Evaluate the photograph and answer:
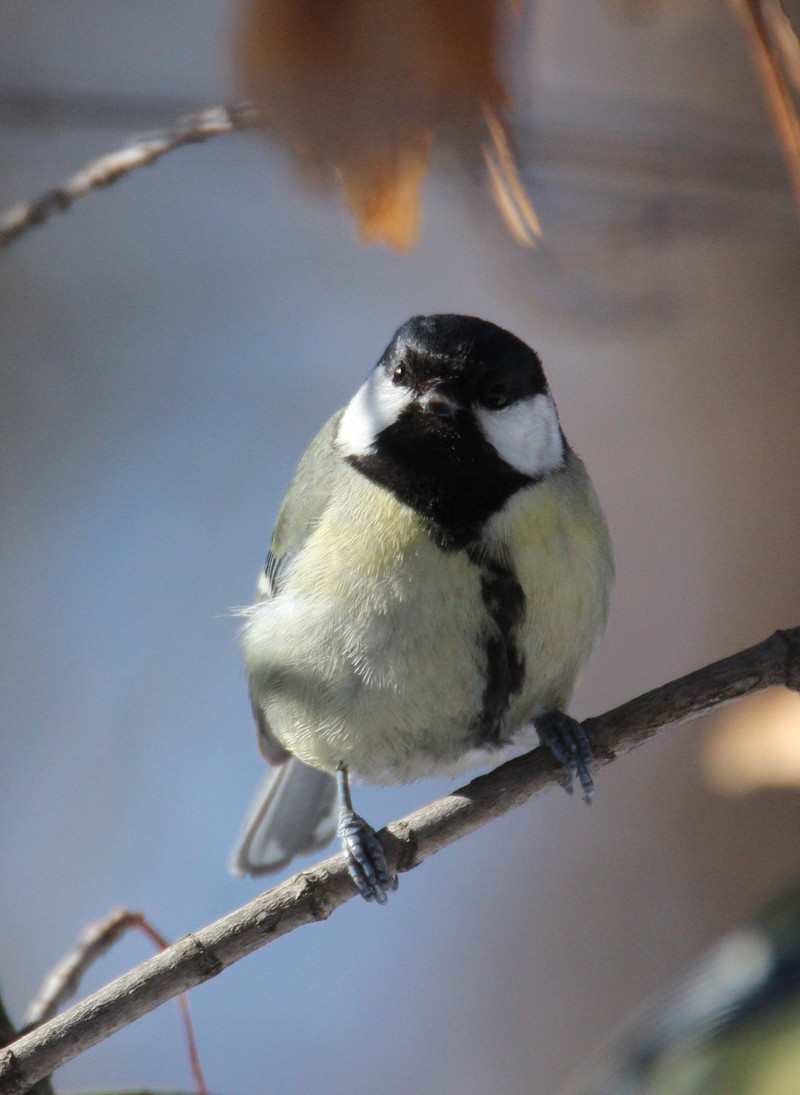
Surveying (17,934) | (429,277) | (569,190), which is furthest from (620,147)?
(17,934)

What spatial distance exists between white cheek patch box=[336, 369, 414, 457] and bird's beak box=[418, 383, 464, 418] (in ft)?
0.14

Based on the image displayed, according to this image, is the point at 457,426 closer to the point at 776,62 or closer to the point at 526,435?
the point at 526,435

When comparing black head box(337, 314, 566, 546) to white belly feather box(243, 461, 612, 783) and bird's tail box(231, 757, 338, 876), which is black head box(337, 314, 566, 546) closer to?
white belly feather box(243, 461, 612, 783)

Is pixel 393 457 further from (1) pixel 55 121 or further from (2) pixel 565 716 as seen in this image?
(1) pixel 55 121

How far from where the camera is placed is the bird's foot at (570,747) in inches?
42.4

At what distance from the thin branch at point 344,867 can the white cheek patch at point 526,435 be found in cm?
31

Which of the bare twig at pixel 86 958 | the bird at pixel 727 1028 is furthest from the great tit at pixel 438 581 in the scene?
the bird at pixel 727 1028

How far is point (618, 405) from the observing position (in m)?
1.96

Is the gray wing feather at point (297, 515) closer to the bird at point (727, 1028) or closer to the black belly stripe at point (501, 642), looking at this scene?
→ the black belly stripe at point (501, 642)

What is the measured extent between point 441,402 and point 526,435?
13 centimetres

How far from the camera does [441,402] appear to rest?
3.76 ft

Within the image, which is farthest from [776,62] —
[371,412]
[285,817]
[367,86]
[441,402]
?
[285,817]

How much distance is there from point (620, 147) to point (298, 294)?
0.99 metres

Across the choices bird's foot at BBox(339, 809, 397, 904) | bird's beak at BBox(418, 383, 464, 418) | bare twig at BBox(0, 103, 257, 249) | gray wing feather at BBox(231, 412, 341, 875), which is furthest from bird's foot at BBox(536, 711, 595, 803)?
bare twig at BBox(0, 103, 257, 249)
